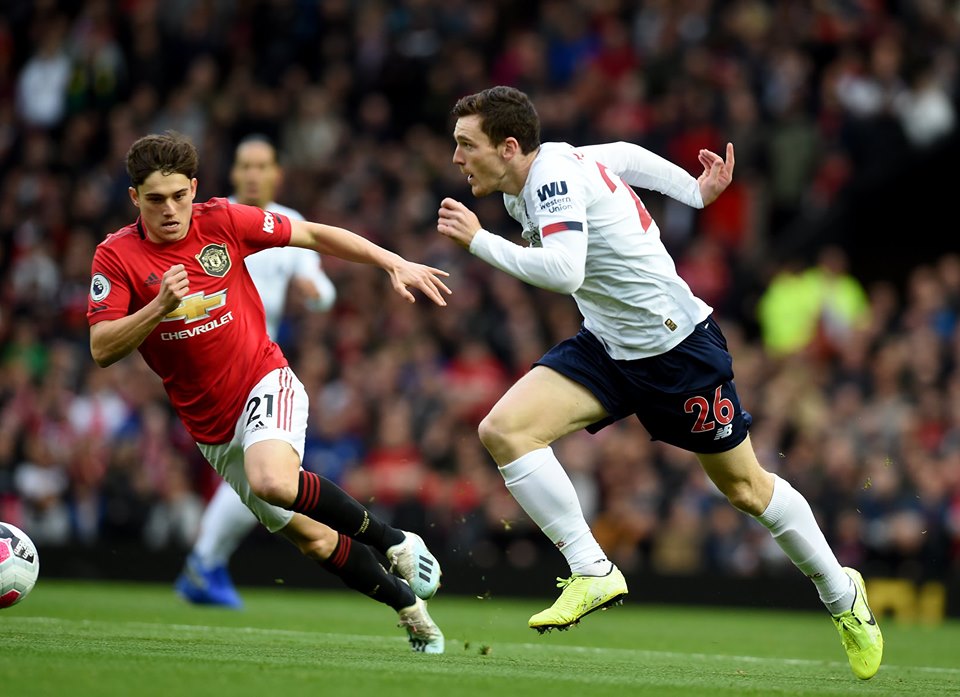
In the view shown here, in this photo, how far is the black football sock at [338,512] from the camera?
7230 mm

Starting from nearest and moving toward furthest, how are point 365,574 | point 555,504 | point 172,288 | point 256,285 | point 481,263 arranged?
point 172,288
point 555,504
point 365,574
point 256,285
point 481,263

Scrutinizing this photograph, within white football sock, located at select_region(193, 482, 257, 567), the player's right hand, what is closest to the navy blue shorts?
the player's right hand

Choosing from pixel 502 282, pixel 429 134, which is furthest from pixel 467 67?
pixel 502 282

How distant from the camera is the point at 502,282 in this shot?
16172 millimetres

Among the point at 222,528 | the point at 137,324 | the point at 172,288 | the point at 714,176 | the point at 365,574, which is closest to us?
the point at 172,288

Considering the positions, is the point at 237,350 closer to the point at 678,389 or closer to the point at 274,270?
the point at 678,389

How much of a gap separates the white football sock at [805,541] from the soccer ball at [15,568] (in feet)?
11.7

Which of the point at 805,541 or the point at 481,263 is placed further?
the point at 481,263

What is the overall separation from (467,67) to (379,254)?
37.4ft

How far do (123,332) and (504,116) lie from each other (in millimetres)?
2022

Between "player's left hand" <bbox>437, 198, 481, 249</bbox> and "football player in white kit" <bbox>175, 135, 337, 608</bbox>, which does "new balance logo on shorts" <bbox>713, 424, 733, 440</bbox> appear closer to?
"player's left hand" <bbox>437, 198, 481, 249</bbox>

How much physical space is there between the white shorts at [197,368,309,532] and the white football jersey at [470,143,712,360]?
1250mm

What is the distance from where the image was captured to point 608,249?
7332 mm

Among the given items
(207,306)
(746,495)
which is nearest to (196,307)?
(207,306)
